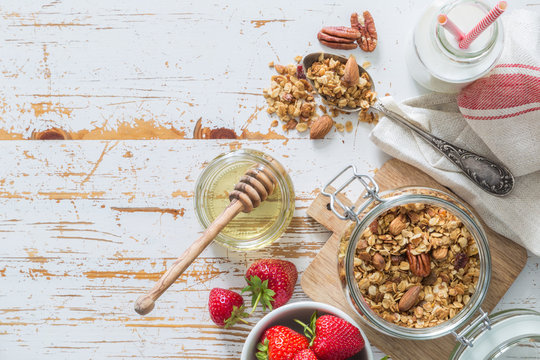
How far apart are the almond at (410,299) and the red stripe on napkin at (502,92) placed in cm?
33

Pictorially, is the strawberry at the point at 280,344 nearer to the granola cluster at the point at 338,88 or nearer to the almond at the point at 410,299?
the almond at the point at 410,299

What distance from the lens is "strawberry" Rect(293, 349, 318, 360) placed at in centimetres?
84

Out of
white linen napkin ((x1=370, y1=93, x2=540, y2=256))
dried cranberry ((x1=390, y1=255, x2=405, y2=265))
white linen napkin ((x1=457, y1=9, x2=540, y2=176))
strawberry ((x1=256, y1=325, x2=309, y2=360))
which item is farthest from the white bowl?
white linen napkin ((x1=457, y1=9, x2=540, y2=176))

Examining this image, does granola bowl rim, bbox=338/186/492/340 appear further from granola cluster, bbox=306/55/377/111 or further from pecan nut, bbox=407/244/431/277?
granola cluster, bbox=306/55/377/111

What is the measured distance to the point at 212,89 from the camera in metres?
1.01

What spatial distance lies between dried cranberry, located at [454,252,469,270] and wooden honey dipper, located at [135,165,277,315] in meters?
0.35

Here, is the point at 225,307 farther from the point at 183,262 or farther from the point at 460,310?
the point at 460,310

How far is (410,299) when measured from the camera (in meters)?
→ 0.86

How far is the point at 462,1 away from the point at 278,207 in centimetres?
49

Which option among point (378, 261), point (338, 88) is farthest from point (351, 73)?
point (378, 261)

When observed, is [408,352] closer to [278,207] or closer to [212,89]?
[278,207]

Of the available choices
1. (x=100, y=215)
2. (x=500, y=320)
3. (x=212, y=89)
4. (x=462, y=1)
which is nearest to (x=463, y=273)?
(x=500, y=320)

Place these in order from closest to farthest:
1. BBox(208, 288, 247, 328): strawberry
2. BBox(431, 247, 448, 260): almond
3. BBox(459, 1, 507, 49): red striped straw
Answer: BBox(459, 1, 507, 49): red striped straw < BBox(431, 247, 448, 260): almond < BBox(208, 288, 247, 328): strawberry

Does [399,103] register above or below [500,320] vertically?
above
